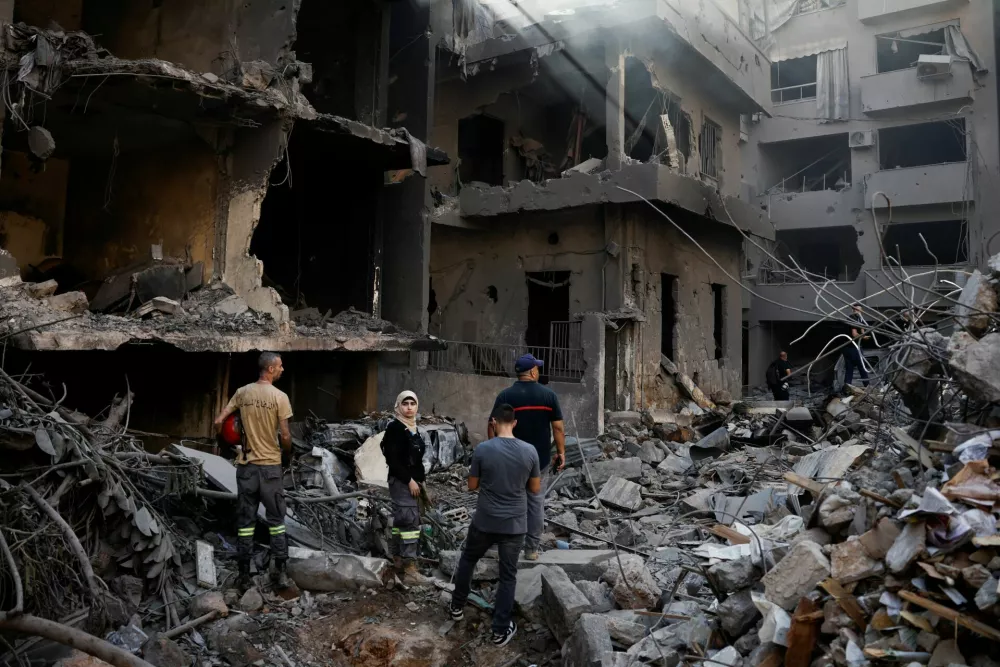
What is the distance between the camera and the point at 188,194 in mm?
10773

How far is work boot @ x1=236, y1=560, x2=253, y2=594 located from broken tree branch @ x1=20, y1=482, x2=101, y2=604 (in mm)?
1259

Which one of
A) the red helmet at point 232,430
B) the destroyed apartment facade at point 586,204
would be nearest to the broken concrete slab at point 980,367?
the red helmet at point 232,430

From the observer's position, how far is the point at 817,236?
25953 millimetres

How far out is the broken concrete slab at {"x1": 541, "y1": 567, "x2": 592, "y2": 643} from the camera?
4.98 meters

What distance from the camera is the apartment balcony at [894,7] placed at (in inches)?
869

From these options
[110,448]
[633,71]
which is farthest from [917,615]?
[633,71]

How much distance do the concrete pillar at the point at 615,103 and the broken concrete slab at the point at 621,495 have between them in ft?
22.1

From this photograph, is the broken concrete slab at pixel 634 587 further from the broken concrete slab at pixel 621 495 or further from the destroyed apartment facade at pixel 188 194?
the destroyed apartment facade at pixel 188 194

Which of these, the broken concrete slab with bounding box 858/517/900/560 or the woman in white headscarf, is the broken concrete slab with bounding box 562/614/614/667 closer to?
the broken concrete slab with bounding box 858/517/900/560

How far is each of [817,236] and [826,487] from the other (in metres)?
23.1

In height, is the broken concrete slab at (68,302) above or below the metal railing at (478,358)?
above

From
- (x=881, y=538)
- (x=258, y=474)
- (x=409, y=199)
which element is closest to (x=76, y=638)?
(x=258, y=474)

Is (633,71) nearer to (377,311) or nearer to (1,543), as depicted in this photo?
(377,311)

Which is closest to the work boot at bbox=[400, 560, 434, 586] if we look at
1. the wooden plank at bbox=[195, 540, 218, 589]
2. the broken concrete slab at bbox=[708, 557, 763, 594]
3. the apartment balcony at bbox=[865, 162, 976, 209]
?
the wooden plank at bbox=[195, 540, 218, 589]
